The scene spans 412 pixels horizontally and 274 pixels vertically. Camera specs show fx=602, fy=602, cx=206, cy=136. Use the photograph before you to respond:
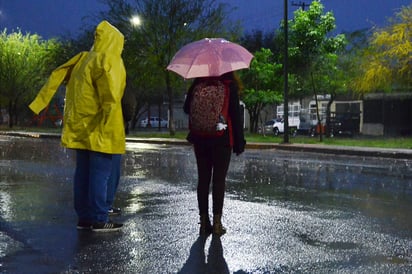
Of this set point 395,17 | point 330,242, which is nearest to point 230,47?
point 330,242

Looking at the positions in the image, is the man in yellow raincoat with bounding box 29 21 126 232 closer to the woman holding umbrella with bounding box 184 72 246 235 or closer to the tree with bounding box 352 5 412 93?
the woman holding umbrella with bounding box 184 72 246 235

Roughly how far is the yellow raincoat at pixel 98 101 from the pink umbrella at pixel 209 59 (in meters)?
0.73

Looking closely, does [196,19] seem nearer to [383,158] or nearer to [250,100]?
[250,100]

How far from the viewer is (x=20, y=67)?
180 ft

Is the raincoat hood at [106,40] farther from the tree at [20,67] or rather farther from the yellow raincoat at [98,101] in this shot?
the tree at [20,67]

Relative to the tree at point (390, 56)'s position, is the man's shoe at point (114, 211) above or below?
below

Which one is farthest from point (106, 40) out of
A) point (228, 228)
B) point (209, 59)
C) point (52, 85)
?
point (228, 228)

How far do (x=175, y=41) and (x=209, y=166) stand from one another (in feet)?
98.2

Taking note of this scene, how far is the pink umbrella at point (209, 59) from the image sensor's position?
599cm

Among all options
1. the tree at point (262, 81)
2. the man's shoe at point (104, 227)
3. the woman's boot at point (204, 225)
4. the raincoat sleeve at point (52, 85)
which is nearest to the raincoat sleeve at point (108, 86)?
the raincoat sleeve at point (52, 85)

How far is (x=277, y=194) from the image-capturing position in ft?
28.8

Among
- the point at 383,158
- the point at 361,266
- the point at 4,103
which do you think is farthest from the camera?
the point at 4,103

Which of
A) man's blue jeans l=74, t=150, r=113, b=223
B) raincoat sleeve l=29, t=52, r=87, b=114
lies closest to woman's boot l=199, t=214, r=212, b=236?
man's blue jeans l=74, t=150, r=113, b=223

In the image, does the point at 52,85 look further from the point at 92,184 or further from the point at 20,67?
the point at 20,67
